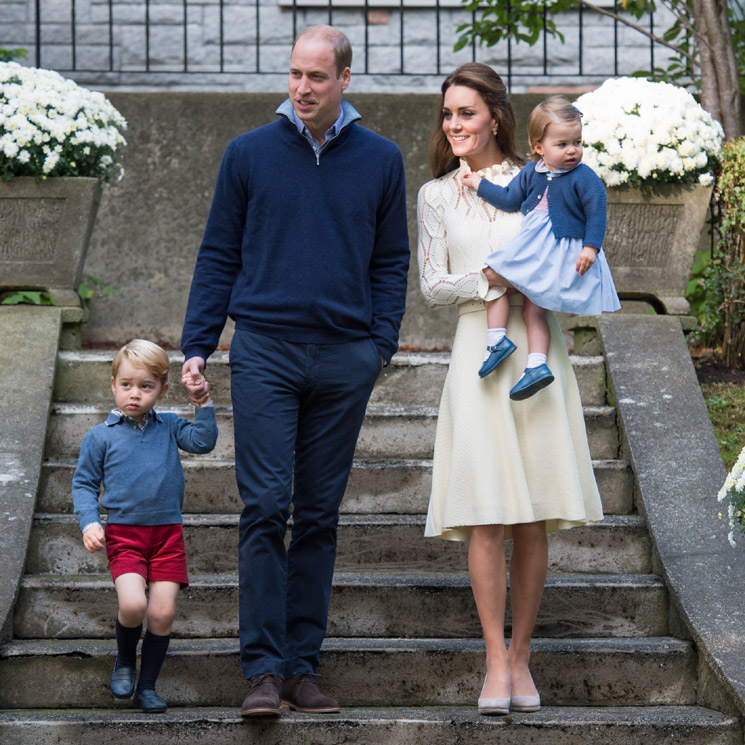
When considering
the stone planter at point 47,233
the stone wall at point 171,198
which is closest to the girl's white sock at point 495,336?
the stone planter at point 47,233

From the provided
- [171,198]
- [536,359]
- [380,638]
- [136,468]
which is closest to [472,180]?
[536,359]

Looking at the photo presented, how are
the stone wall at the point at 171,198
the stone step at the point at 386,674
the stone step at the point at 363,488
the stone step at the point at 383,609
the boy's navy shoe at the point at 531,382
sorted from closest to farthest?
the boy's navy shoe at the point at 531,382, the stone step at the point at 386,674, the stone step at the point at 383,609, the stone step at the point at 363,488, the stone wall at the point at 171,198

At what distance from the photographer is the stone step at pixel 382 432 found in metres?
4.82

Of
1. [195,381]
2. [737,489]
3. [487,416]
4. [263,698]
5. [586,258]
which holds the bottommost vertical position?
[263,698]

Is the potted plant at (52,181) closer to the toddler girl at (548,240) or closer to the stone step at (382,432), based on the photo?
the stone step at (382,432)

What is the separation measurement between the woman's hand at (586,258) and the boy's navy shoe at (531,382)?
32cm

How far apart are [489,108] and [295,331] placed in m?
0.89

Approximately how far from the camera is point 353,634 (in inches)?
158

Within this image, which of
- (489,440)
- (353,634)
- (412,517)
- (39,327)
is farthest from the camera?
(39,327)

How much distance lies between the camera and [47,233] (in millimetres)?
5496

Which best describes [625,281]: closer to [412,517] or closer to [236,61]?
[412,517]

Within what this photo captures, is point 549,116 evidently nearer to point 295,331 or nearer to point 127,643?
point 295,331

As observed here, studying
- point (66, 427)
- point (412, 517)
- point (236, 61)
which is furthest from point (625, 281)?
point (236, 61)

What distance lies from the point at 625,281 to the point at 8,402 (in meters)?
2.77
